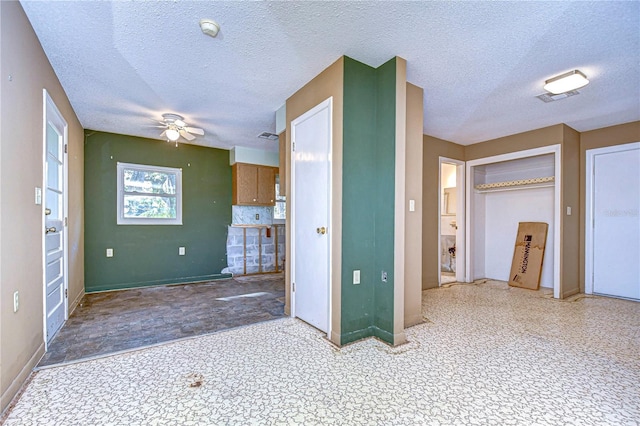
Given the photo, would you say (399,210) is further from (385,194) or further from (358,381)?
(358,381)

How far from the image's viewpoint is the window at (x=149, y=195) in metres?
4.73

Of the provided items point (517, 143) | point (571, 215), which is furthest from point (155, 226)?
point (571, 215)

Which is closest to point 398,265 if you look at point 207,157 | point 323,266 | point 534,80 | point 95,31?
point 323,266

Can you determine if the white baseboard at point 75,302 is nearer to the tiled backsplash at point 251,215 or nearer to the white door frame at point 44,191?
the white door frame at point 44,191

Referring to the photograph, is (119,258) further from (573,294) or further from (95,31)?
(573,294)

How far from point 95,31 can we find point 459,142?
486cm

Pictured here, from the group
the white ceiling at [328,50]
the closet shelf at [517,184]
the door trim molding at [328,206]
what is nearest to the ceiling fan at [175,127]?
the white ceiling at [328,50]

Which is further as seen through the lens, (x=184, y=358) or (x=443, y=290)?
(x=443, y=290)

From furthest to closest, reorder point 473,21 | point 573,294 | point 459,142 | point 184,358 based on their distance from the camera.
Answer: point 459,142, point 573,294, point 184,358, point 473,21

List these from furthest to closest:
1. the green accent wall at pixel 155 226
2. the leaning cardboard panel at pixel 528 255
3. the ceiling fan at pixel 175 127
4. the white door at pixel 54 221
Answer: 1. the leaning cardboard panel at pixel 528 255
2. the green accent wall at pixel 155 226
3. the ceiling fan at pixel 175 127
4. the white door at pixel 54 221

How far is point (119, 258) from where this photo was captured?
4.64 metres

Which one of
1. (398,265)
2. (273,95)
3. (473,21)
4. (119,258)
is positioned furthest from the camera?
(119,258)

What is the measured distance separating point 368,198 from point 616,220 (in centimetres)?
393

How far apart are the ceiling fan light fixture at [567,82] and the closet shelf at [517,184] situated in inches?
77.5
